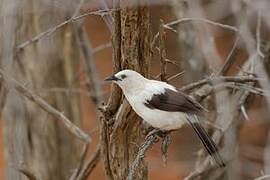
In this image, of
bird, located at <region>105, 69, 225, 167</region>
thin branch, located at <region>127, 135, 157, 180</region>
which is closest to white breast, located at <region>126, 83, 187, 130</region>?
bird, located at <region>105, 69, 225, 167</region>

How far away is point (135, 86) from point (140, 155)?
1.24 ft

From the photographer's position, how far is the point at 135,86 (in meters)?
3.52

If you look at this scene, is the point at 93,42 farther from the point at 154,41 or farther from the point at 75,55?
the point at 154,41

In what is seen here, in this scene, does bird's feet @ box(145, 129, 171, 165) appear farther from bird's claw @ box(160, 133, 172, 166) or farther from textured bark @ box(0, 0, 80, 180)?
textured bark @ box(0, 0, 80, 180)

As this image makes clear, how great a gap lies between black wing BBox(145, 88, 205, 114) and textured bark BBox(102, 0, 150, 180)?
115 millimetres

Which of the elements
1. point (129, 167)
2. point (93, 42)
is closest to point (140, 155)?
point (129, 167)

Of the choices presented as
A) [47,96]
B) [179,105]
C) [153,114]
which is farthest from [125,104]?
[47,96]

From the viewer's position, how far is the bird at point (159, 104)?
138 inches

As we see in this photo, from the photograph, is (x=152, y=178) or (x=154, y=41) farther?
(x=152, y=178)

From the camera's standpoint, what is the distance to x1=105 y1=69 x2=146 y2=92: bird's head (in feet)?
11.3

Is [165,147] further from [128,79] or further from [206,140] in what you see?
[128,79]

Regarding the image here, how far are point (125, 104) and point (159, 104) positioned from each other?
0.56ft

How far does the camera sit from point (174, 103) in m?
3.65

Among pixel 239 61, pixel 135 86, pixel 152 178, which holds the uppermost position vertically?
pixel 135 86
